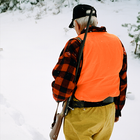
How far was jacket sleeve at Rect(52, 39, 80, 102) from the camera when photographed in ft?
2.67

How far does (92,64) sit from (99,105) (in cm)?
33

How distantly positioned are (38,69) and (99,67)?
105 inches

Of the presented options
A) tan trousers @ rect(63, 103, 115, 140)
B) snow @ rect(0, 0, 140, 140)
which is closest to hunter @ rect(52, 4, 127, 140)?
tan trousers @ rect(63, 103, 115, 140)

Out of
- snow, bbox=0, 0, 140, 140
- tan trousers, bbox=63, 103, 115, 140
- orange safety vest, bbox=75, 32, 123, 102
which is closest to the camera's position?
orange safety vest, bbox=75, 32, 123, 102

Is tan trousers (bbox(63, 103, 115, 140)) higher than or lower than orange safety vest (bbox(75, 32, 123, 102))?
lower

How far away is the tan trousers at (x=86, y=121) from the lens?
0.93 m

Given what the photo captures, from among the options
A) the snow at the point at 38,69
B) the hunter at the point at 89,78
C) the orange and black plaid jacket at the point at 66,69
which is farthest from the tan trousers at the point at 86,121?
the snow at the point at 38,69

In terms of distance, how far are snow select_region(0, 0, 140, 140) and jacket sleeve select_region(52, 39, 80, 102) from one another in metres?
1.13

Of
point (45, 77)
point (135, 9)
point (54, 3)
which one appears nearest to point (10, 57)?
point (45, 77)

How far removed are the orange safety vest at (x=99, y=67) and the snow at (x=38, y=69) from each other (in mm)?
1119

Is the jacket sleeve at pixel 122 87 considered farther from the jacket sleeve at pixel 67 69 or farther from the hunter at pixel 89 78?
the jacket sleeve at pixel 67 69

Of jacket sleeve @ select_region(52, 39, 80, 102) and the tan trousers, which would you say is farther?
the tan trousers

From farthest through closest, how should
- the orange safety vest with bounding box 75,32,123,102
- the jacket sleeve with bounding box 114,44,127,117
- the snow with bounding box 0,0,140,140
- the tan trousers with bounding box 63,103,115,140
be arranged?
the snow with bounding box 0,0,140,140 < the jacket sleeve with bounding box 114,44,127,117 < the tan trousers with bounding box 63,103,115,140 < the orange safety vest with bounding box 75,32,123,102

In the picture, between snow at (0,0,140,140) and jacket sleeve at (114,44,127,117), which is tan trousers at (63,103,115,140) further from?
snow at (0,0,140,140)
